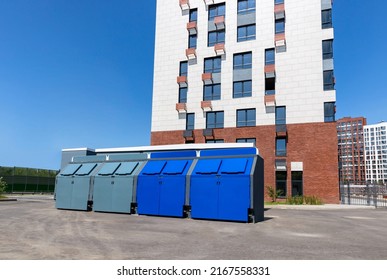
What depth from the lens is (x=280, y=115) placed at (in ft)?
105

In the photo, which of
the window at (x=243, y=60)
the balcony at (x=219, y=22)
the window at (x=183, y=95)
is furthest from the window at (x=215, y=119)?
the balcony at (x=219, y=22)

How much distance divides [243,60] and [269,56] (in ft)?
9.42

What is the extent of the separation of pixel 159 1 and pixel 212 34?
9497 mm

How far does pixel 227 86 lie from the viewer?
1351 inches

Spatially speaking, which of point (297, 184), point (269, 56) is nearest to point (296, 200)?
point (297, 184)

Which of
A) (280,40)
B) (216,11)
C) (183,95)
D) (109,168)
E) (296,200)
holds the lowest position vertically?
(296,200)

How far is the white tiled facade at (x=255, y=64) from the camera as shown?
30.9 meters

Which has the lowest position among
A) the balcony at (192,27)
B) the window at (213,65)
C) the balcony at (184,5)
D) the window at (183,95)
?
the window at (183,95)

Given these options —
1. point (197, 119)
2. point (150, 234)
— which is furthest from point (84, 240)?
point (197, 119)

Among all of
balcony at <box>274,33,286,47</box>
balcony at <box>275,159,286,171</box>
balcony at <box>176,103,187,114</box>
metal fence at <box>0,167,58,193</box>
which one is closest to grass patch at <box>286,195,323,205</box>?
balcony at <box>275,159,286,171</box>

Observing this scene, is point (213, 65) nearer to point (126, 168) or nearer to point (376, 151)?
point (126, 168)

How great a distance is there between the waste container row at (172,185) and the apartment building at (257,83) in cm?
1859

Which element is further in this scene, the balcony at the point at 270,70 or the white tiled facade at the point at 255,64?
the balcony at the point at 270,70

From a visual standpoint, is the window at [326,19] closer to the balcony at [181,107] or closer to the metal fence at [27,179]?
the balcony at [181,107]
